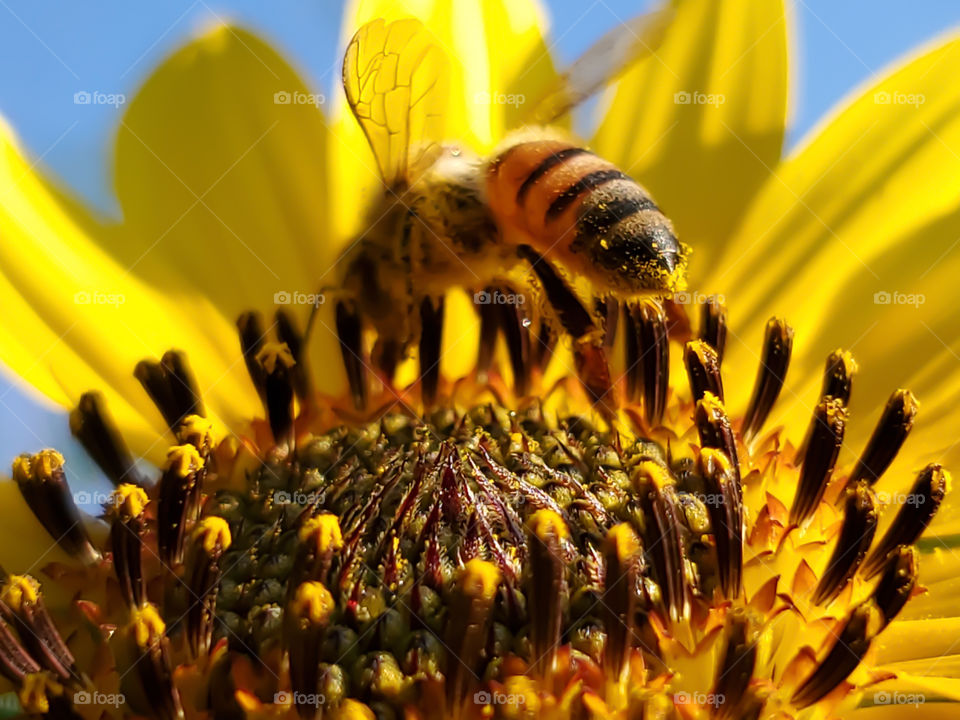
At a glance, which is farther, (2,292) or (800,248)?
(800,248)

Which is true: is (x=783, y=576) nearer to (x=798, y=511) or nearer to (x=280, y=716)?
(x=798, y=511)

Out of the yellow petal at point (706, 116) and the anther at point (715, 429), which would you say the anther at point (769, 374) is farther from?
the yellow petal at point (706, 116)

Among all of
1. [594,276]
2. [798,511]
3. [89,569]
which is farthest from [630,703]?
[89,569]

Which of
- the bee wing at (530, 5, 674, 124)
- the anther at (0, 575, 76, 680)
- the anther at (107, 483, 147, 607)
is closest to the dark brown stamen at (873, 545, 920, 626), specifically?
the bee wing at (530, 5, 674, 124)

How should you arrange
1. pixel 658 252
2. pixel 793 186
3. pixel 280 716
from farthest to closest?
pixel 793 186 → pixel 658 252 → pixel 280 716

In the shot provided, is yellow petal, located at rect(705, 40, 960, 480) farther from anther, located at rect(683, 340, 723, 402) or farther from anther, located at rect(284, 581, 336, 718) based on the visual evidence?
anther, located at rect(284, 581, 336, 718)

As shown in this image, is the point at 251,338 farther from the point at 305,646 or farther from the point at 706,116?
the point at 706,116

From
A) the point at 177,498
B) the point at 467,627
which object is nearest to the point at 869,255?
the point at 467,627
